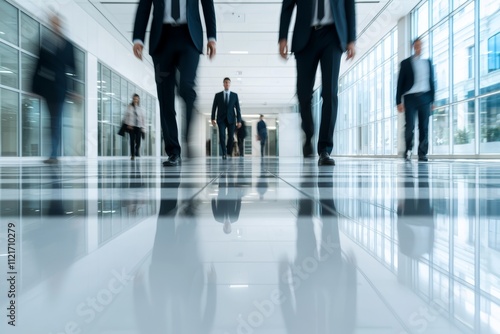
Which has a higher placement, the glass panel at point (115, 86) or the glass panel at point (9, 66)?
the glass panel at point (115, 86)

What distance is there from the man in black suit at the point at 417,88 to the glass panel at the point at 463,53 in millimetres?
2861

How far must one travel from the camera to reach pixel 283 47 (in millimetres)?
3838

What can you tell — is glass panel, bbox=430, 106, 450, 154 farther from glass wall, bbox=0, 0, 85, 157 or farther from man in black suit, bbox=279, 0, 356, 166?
glass wall, bbox=0, 0, 85, 157

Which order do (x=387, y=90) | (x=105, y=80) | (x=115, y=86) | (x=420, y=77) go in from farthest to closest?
(x=115, y=86) → (x=387, y=90) → (x=105, y=80) → (x=420, y=77)

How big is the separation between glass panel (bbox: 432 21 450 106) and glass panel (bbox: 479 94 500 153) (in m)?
1.55

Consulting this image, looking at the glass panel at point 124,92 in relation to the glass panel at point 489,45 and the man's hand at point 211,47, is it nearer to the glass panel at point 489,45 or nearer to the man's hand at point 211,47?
the glass panel at point 489,45

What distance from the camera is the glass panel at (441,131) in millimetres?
10047

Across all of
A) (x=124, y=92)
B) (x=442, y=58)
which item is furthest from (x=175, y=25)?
(x=124, y=92)

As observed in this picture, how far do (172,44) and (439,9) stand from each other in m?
8.52

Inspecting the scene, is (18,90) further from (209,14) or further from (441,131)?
(441,131)

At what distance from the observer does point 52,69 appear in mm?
5152

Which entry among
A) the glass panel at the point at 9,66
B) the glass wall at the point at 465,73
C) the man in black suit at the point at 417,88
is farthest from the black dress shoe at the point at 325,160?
the glass panel at the point at 9,66

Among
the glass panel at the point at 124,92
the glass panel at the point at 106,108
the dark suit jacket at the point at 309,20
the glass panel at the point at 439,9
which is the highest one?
the glass panel at the point at 439,9

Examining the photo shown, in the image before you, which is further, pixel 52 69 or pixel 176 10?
pixel 52 69
